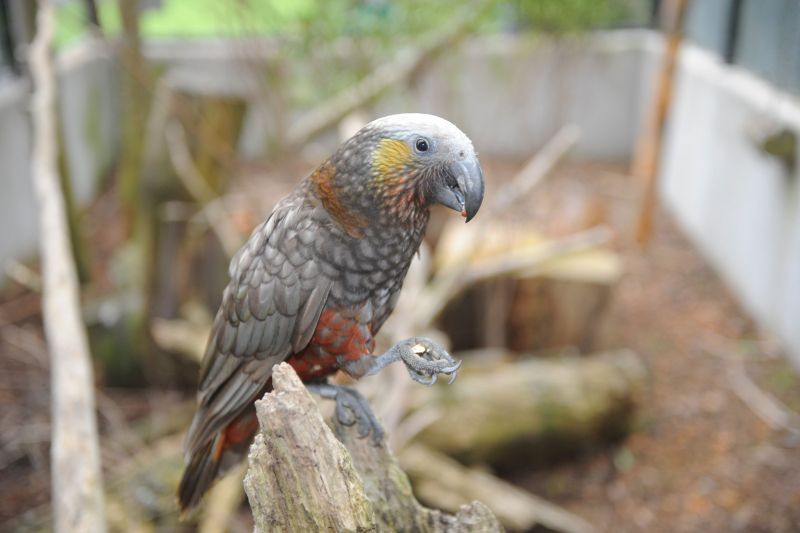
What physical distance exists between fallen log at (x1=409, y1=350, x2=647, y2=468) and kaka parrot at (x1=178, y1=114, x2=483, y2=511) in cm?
211

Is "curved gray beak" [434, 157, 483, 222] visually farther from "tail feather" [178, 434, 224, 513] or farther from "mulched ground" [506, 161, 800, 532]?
"mulched ground" [506, 161, 800, 532]

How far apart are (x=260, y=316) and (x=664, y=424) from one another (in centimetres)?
362

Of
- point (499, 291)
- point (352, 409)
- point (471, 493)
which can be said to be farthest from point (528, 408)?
point (352, 409)

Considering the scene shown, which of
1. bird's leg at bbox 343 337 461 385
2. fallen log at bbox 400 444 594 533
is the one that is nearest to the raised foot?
bird's leg at bbox 343 337 461 385

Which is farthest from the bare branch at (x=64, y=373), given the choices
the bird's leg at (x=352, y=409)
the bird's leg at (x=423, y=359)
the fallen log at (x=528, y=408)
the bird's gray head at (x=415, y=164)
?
the fallen log at (x=528, y=408)

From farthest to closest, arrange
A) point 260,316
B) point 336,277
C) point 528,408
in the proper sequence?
point 528,408 < point 260,316 < point 336,277

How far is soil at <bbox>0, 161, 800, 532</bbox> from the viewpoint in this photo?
4180mm

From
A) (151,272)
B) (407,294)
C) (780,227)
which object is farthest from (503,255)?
(151,272)

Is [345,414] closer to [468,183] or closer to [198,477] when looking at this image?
[198,477]

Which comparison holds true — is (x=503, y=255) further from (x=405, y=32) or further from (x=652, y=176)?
(x=652, y=176)

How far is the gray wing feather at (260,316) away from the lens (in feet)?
6.75

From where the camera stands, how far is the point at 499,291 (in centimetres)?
522

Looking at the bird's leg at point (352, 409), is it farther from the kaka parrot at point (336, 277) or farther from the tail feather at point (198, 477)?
the tail feather at point (198, 477)

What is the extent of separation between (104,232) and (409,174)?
21.7 feet
